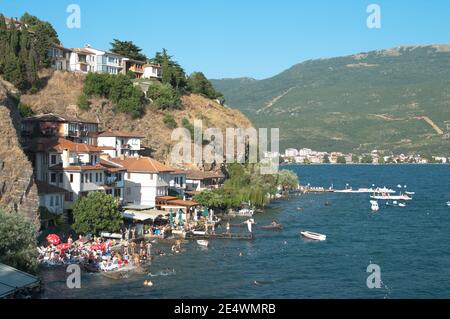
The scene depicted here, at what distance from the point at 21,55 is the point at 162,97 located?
23.7m

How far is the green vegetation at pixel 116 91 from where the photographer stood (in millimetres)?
86688

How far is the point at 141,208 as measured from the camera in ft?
204

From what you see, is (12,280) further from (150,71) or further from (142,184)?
(150,71)

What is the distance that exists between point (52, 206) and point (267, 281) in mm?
21635

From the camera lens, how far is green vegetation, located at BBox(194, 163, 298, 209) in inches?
2908

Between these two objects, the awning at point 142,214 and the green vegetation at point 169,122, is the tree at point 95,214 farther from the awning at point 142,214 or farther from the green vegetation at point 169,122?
the green vegetation at point 169,122

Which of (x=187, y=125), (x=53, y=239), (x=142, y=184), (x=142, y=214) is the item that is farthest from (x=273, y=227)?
(x=187, y=125)

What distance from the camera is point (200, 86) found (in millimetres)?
117375

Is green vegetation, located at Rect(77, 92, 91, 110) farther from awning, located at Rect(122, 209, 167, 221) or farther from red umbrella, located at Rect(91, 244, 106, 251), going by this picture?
red umbrella, located at Rect(91, 244, 106, 251)

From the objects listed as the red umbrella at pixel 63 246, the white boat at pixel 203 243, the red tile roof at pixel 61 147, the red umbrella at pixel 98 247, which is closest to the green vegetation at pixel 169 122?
the red tile roof at pixel 61 147

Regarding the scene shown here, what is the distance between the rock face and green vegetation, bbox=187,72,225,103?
7079cm

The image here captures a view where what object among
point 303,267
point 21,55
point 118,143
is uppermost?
point 21,55
